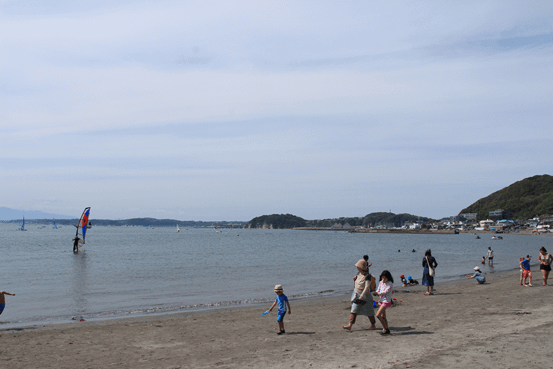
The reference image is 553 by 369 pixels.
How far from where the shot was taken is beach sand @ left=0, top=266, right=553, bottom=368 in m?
8.14

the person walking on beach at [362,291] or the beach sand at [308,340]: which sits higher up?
the person walking on beach at [362,291]

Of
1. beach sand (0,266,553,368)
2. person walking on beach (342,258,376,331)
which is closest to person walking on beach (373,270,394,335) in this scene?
person walking on beach (342,258,376,331)

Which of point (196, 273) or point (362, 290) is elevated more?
point (362, 290)

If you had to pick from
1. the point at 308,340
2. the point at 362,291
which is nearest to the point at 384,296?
the point at 362,291

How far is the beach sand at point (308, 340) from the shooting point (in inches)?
320

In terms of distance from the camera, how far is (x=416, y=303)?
1644cm

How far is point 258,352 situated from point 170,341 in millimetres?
3109

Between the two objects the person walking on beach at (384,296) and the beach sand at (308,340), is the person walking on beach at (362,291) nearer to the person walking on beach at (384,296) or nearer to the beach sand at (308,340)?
the person walking on beach at (384,296)

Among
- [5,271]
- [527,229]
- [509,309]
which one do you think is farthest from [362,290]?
[527,229]

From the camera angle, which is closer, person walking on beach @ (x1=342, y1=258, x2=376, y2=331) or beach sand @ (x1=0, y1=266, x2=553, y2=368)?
beach sand @ (x1=0, y1=266, x2=553, y2=368)

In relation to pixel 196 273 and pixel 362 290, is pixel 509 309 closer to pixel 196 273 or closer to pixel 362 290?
pixel 362 290

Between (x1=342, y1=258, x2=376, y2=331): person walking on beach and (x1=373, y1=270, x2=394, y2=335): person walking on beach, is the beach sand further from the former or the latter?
(x1=342, y1=258, x2=376, y2=331): person walking on beach

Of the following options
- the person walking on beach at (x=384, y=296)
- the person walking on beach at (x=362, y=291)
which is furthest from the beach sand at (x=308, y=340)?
the person walking on beach at (x=362, y=291)

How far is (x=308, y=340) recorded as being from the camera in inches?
412
